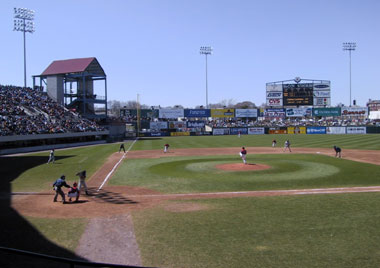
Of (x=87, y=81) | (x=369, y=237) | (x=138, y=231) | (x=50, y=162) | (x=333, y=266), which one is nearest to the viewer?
(x=333, y=266)

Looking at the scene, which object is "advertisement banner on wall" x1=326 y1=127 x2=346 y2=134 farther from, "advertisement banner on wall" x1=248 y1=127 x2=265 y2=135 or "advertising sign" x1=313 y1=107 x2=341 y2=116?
"advertisement banner on wall" x1=248 y1=127 x2=265 y2=135

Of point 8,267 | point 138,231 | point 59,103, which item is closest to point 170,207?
point 138,231

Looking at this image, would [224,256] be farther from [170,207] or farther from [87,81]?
[87,81]

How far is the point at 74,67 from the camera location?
64375 mm

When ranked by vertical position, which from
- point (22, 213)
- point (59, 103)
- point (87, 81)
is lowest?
point (22, 213)

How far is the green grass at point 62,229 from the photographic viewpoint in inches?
390

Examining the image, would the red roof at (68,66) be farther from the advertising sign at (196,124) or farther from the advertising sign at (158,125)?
the advertising sign at (196,124)

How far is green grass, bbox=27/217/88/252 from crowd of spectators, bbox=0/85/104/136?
3164cm

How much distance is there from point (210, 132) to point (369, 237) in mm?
70183

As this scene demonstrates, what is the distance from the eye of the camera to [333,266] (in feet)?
25.8

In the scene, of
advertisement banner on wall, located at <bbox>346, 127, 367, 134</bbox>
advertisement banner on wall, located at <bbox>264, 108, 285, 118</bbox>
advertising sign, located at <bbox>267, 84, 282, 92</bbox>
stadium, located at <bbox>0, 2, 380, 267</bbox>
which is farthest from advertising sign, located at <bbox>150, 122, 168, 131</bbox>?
stadium, located at <bbox>0, 2, 380, 267</bbox>

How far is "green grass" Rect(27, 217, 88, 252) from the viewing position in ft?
32.5

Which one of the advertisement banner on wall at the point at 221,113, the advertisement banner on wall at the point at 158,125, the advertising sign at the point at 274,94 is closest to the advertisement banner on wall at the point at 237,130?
the advertisement banner on wall at the point at 221,113

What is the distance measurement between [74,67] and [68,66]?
5.58 feet
